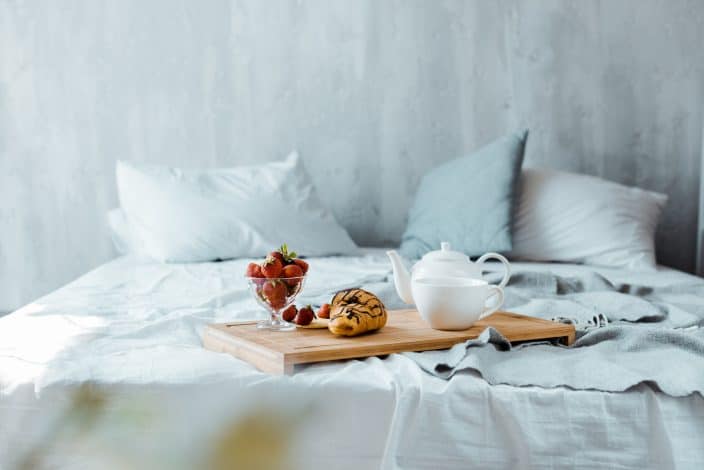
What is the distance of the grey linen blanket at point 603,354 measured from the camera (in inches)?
47.3

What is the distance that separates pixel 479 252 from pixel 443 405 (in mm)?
1628

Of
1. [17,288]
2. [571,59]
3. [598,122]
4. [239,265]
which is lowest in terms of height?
[17,288]

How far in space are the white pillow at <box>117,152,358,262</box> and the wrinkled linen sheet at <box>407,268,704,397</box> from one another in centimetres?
117

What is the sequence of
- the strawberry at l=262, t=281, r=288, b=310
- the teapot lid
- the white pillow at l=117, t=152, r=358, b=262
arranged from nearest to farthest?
the strawberry at l=262, t=281, r=288, b=310 < the teapot lid < the white pillow at l=117, t=152, r=358, b=262

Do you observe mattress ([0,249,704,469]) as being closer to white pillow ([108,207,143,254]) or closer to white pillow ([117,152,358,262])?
white pillow ([117,152,358,262])

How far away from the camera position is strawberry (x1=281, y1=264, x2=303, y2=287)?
145 cm

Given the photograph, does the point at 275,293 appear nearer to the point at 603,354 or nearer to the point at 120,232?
the point at 603,354

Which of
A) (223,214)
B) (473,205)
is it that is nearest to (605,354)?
(473,205)

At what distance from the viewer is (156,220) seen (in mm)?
2762

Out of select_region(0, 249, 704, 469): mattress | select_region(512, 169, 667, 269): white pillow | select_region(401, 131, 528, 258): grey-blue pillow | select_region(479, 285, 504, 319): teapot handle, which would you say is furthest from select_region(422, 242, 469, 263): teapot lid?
select_region(512, 169, 667, 269): white pillow

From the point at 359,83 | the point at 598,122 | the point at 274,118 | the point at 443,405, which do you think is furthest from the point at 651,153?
the point at 443,405

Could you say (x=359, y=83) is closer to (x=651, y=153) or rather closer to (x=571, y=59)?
(x=571, y=59)

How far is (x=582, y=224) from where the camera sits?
280 centimetres

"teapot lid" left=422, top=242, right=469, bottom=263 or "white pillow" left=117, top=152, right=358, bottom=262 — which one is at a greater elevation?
"teapot lid" left=422, top=242, right=469, bottom=263
